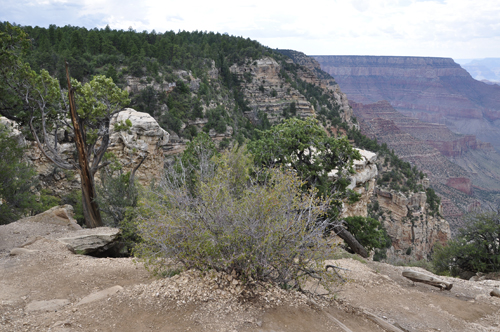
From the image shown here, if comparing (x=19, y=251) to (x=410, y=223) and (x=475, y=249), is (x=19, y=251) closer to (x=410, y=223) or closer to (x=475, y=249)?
(x=475, y=249)

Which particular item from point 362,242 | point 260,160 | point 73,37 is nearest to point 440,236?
point 362,242

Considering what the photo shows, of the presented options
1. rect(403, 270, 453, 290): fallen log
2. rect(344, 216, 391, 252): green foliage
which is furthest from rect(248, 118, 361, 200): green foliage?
rect(403, 270, 453, 290): fallen log

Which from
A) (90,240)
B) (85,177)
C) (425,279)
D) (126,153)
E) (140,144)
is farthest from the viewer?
(140,144)

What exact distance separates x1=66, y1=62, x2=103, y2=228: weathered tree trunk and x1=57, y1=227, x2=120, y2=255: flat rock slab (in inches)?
105

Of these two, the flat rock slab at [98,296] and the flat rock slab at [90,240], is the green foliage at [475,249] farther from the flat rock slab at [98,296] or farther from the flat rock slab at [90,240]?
the flat rock slab at [98,296]

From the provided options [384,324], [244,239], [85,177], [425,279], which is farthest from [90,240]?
[425,279]

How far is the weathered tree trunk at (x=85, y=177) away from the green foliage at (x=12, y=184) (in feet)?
13.8

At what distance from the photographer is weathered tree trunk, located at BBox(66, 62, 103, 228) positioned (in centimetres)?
1392

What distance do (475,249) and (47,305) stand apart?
19.1 meters

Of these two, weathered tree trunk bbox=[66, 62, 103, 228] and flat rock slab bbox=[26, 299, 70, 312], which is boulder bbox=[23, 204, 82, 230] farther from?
flat rock slab bbox=[26, 299, 70, 312]

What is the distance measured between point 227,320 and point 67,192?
24.7m

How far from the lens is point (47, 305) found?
6859mm

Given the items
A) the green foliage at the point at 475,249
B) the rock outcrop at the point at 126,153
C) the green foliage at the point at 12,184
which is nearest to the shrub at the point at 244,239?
the green foliage at the point at 12,184

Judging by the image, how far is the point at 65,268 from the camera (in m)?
8.92
